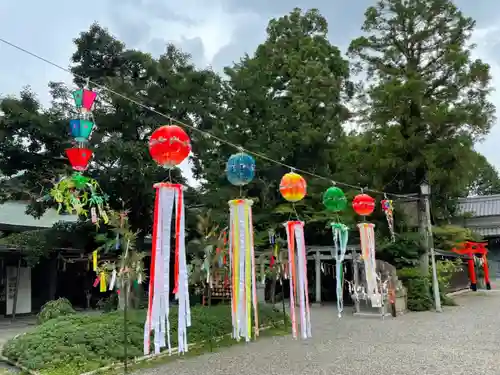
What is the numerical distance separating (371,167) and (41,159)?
1076cm

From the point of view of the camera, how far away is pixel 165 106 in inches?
532

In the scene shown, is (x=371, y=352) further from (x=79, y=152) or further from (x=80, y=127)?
(x=80, y=127)

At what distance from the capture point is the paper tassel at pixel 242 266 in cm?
740

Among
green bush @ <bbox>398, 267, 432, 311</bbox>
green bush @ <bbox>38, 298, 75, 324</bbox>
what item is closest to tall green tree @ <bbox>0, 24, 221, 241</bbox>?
green bush @ <bbox>38, 298, 75, 324</bbox>

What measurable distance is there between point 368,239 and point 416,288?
14.8 ft

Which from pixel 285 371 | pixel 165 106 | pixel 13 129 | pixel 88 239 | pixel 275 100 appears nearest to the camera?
pixel 285 371

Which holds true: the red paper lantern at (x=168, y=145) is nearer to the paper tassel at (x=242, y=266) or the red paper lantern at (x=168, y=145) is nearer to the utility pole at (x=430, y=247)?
the paper tassel at (x=242, y=266)

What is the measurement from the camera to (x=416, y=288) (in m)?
15.0

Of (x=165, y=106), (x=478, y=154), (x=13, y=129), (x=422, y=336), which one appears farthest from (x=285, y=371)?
(x=478, y=154)

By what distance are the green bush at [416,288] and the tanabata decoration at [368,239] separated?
2479mm

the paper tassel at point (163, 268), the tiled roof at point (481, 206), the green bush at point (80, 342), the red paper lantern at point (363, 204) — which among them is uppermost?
the tiled roof at point (481, 206)

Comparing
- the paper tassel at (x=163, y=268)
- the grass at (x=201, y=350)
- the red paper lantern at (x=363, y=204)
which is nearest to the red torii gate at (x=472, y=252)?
the red paper lantern at (x=363, y=204)

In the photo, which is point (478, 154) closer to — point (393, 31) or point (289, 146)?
point (393, 31)

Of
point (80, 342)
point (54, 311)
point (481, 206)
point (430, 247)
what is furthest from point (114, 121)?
point (481, 206)
